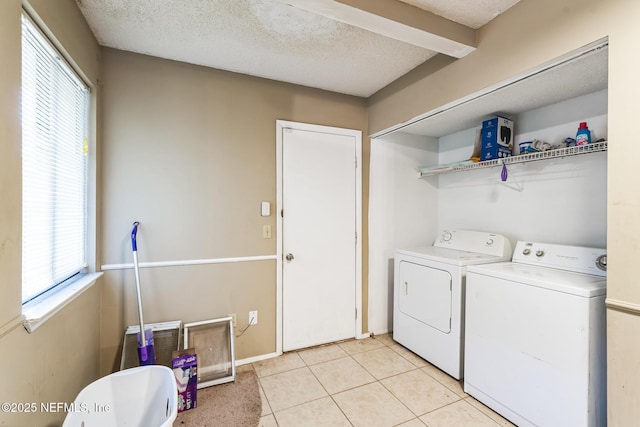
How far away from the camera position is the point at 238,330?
2.37 m

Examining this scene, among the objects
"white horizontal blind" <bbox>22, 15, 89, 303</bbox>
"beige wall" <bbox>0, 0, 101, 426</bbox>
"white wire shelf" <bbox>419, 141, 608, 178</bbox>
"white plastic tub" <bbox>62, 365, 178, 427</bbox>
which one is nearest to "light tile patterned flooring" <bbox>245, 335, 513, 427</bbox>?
"white plastic tub" <bbox>62, 365, 178, 427</bbox>

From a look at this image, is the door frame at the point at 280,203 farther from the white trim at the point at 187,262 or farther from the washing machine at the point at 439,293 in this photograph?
the washing machine at the point at 439,293

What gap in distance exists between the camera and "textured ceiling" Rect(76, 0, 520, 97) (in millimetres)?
1550

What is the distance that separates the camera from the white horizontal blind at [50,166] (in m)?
1.21

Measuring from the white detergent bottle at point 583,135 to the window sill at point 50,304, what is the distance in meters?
2.95

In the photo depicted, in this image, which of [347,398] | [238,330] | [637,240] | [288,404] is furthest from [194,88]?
[637,240]

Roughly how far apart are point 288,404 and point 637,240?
2.03 m

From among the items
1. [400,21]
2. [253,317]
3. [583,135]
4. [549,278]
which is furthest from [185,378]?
[583,135]

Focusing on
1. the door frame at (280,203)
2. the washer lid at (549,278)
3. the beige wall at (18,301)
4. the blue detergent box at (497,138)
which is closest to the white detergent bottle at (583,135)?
the blue detergent box at (497,138)

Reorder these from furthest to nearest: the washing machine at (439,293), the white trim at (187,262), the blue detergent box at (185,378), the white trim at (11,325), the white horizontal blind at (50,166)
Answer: the washing machine at (439,293) → the white trim at (187,262) → the blue detergent box at (185,378) → the white horizontal blind at (50,166) → the white trim at (11,325)

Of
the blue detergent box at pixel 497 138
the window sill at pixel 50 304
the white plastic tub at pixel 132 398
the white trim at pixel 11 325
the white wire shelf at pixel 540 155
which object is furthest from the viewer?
the blue detergent box at pixel 497 138

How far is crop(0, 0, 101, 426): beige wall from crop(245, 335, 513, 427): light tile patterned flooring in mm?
1093

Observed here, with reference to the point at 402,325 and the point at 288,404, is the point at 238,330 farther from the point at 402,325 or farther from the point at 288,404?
the point at 402,325

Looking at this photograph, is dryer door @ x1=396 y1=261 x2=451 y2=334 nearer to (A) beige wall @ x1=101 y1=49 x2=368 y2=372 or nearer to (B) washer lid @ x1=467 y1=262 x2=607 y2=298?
(B) washer lid @ x1=467 y1=262 x2=607 y2=298
